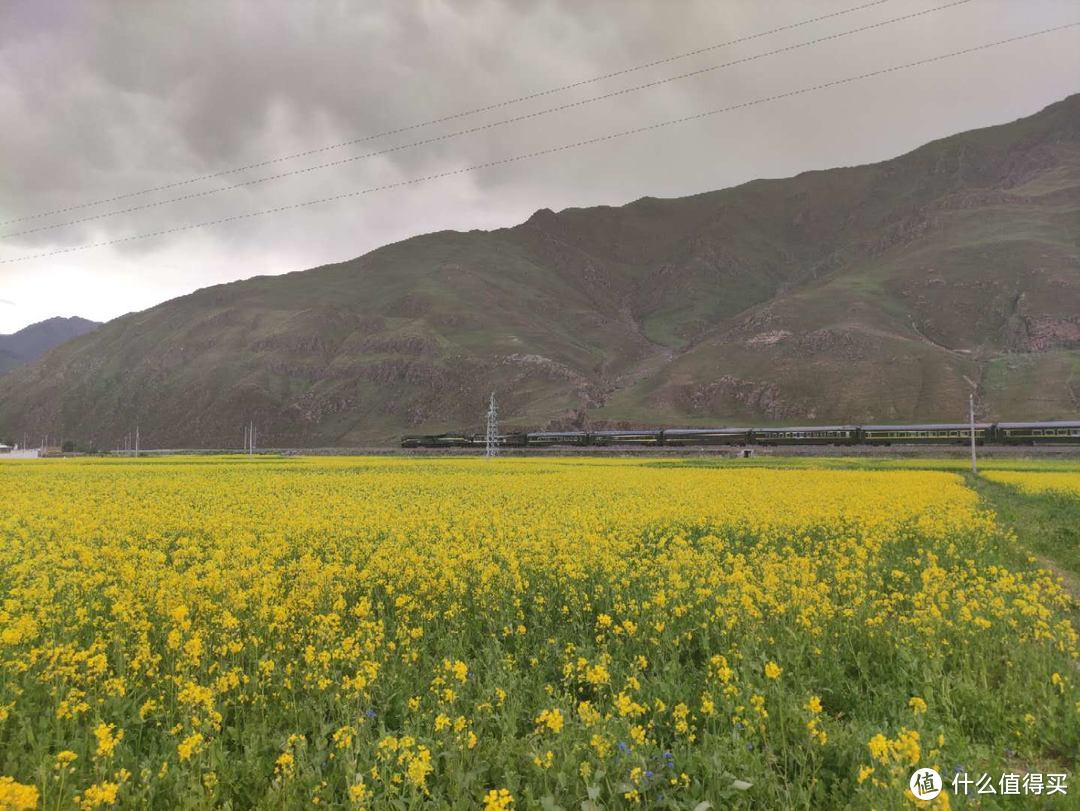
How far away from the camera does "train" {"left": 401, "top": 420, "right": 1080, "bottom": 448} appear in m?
60.8

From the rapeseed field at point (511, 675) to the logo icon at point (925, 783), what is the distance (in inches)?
7.3

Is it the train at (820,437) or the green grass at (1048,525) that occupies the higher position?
the train at (820,437)

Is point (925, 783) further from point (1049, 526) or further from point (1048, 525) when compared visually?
point (1048, 525)

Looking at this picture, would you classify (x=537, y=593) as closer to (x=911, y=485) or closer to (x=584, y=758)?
(x=584, y=758)

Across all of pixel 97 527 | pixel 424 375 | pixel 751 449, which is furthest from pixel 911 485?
pixel 424 375

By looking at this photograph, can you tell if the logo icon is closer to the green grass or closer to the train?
the green grass

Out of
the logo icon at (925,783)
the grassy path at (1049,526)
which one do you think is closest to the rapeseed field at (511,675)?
the logo icon at (925,783)

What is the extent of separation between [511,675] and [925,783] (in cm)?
369

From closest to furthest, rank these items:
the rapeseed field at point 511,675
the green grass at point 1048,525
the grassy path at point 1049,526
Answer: the rapeseed field at point 511,675 < the grassy path at point 1049,526 < the green grass at point 1048,525

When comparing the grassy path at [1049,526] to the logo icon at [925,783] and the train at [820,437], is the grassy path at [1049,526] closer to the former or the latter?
the logo icon at [925,783]

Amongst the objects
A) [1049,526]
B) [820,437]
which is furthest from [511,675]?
[820,437]

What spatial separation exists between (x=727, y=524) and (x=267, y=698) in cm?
1155

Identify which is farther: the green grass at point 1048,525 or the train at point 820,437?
the train at point 820,437

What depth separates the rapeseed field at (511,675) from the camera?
452 cm
